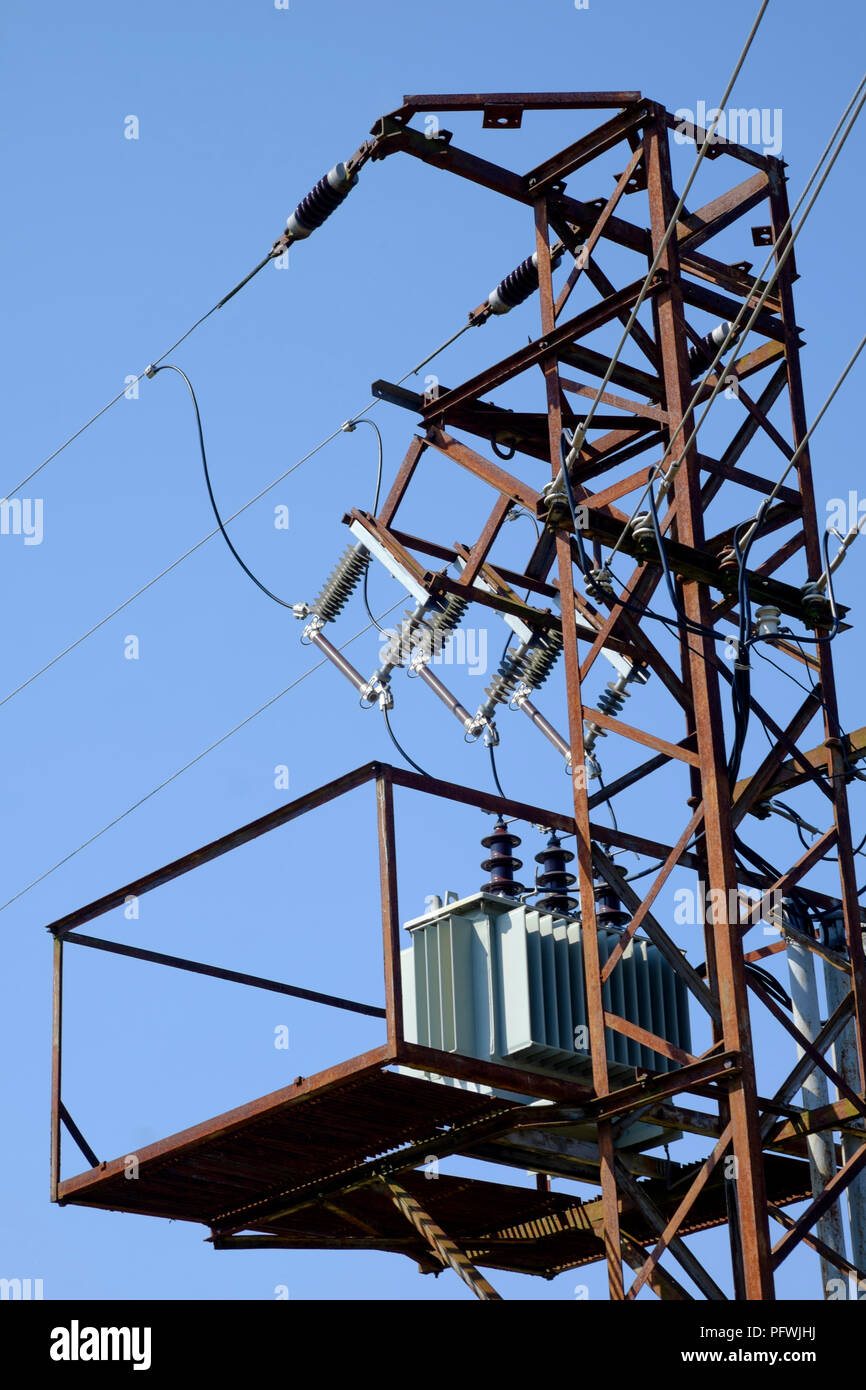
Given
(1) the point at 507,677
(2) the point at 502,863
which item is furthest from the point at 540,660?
(2) the point at 502,863

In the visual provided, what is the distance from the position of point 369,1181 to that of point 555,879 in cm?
245

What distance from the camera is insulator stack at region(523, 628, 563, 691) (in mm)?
19031

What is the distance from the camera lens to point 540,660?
19.1 meters

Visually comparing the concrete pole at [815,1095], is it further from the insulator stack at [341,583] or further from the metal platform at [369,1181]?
the insulator stack at [341,583]

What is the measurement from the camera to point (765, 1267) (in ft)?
47.8

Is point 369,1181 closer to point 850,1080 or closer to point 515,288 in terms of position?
point 850,1080

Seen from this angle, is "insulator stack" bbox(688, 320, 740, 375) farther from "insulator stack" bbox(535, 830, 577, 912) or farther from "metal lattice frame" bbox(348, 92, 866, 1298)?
"insulator stack" bbox(535, 830, 577, 912)

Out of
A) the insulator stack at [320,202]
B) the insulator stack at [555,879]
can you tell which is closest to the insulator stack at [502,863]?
the insulator stack at [555,879]

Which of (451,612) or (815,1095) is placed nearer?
(815,1095)

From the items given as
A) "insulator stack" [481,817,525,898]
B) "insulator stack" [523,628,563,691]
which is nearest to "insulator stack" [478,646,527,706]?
"insulator stack" [523,628,563,691]

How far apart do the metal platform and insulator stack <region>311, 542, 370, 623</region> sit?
5217 millimetres

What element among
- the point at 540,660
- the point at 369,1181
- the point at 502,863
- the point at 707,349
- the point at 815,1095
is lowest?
the point at 369,1181
